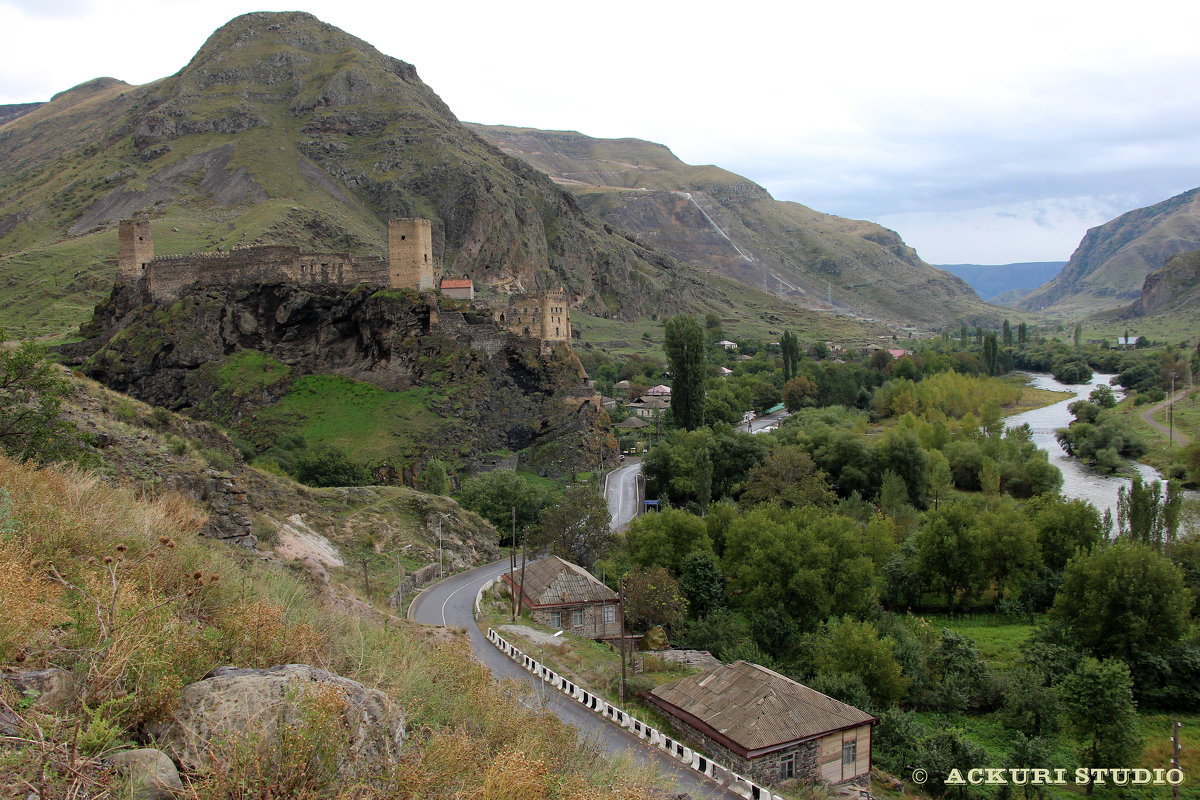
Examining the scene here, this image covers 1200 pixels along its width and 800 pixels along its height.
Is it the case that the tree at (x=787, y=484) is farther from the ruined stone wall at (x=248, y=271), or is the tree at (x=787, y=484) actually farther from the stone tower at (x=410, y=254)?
the ruined stone wall at (x=248, y=271)

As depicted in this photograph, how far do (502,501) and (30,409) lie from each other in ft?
78.6

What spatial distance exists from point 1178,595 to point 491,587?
19.5 metres

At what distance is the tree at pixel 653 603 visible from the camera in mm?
21578

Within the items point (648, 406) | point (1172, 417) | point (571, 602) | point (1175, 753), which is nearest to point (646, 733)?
point (1175, 753)

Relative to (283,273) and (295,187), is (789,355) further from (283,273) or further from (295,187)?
(295,187)

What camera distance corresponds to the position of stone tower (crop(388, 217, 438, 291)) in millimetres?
44969

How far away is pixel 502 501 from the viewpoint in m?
34.6

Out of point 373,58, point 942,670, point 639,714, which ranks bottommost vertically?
point 942,670

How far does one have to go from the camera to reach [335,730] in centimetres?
418

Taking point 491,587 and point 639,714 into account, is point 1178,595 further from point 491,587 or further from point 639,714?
point 491,587

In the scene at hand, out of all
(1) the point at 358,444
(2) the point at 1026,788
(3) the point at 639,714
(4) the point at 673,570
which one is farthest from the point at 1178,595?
(1) the point at 358,444

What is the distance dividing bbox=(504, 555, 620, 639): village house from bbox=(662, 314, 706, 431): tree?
91.3 ft

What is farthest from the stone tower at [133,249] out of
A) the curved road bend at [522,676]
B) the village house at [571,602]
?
the village house at [571,602]

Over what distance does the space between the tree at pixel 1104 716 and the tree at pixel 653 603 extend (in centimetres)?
953
